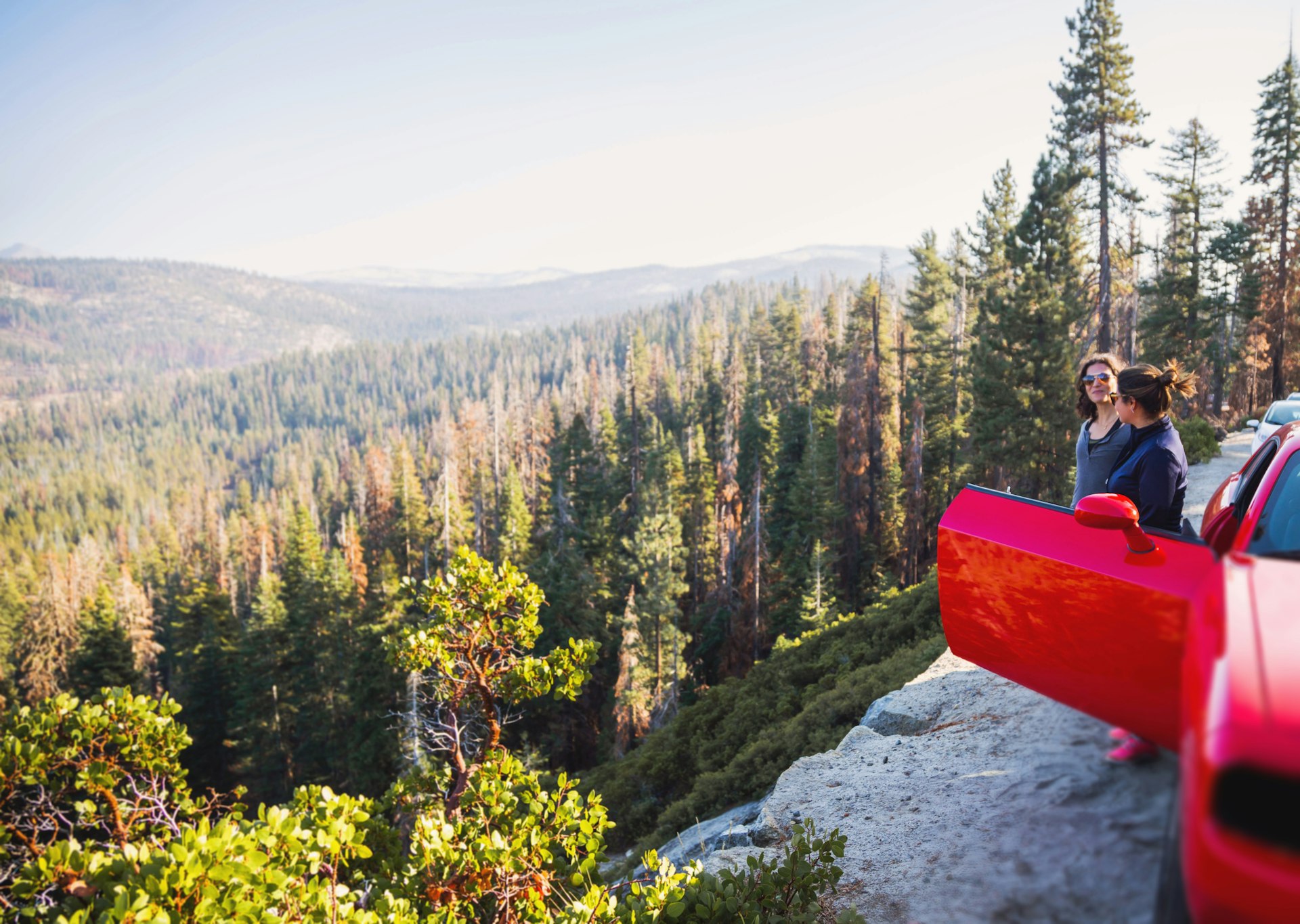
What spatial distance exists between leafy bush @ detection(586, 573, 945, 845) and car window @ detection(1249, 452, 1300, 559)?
315 inches

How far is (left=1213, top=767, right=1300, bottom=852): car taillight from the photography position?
1.06 meters

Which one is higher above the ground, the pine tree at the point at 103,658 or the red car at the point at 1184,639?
the red car at the point at 1184,639

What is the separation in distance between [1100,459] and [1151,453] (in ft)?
3.04

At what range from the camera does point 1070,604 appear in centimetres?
239

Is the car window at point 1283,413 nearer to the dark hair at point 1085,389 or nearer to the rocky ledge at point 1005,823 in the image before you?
the dark hair at point 1085,389

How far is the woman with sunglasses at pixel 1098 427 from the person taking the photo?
4.60 metres

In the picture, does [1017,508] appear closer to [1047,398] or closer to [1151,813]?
[1151,813]

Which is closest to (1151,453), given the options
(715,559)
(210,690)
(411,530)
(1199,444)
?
(1199,444)

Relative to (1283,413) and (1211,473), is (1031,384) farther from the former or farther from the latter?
(1283,413)

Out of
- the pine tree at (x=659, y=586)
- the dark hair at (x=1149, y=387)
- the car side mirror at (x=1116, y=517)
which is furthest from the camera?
the pine tree at (x=659, y=586)

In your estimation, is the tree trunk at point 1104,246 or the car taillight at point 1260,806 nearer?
the car taillight at point 1260,806

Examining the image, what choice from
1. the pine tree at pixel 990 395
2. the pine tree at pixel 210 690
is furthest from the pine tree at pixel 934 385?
the pine tree at pixel 210 690

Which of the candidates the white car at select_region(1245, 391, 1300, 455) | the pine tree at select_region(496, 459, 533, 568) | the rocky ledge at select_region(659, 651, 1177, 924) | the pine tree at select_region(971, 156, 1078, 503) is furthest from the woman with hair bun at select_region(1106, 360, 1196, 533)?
the pine tree at select_region(496, 459, 533, 568)

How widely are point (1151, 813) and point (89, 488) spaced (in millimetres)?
239906
